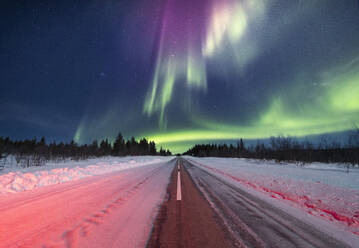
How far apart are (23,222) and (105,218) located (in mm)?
1522

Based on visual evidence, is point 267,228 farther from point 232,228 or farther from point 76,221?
point 76,221

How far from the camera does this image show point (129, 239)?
2363mm

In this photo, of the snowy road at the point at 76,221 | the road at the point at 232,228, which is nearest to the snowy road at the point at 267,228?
the road at the point at 232,228

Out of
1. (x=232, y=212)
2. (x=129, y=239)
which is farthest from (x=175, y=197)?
(x=129, y=239)

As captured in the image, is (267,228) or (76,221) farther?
(76,221)

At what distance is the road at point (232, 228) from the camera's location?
2318mm

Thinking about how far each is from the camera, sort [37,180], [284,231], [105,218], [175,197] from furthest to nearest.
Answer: [37,180], [175,197], [105,218], [284,231]

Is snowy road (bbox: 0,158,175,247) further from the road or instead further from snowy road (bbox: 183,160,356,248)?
snowy road (bbox: 183,160,356,248)

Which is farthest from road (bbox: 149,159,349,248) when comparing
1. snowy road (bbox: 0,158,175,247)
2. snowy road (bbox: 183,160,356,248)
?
snowy road (bbox: 0,158,175,247)

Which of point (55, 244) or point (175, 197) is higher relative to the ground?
point (55, 244)

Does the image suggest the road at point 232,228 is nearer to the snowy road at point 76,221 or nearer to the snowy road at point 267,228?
the snowy road at point 267,228

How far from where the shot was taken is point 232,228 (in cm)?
277

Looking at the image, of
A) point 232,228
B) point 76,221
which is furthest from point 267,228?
point 76,221

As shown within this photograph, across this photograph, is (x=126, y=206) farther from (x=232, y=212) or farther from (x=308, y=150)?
(x=308, y=150)
